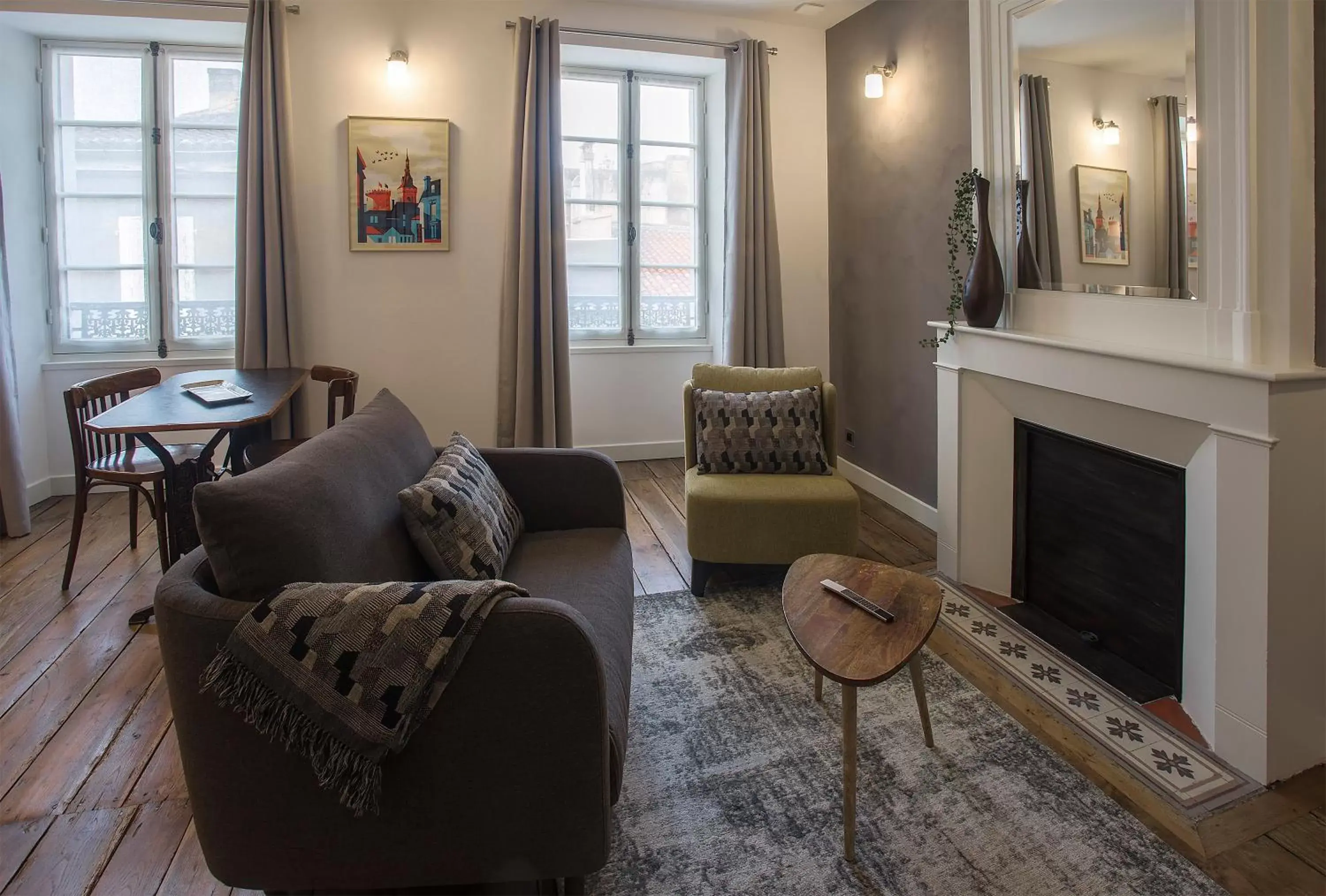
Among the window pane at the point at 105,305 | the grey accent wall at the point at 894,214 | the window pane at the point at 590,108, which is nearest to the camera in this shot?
the grey accent wall at the point at 894,214

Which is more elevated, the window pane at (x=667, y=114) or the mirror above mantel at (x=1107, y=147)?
the window pane at (x=667, y=114)

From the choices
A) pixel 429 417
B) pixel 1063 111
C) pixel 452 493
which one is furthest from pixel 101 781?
pixel 1063 111

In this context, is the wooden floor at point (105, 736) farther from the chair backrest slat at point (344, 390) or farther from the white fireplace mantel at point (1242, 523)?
the chair backrest slat at point (344, 390)

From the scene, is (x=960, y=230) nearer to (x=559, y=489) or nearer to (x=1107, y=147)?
(x=1107, y=147)

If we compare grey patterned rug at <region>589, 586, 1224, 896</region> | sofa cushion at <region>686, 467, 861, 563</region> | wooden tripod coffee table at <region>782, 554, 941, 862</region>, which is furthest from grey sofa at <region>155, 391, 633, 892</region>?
sofa cushion at <region>686, 467, 861, 563</region>

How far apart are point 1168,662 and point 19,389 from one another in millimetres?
5174

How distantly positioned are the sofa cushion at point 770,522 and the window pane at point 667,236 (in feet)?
8.34

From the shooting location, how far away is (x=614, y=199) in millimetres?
5215

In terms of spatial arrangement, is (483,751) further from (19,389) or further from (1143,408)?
(19,389)

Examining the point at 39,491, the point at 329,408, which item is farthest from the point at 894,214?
the point at 39,491

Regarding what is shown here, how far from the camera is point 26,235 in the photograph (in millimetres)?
4332

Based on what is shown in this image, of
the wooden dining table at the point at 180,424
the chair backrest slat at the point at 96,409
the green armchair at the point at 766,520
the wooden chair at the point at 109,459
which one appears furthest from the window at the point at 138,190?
the green armchair at the point at 766,520

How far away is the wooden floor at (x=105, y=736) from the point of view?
5.82 ft

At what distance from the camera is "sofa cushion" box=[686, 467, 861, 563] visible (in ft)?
10.1
